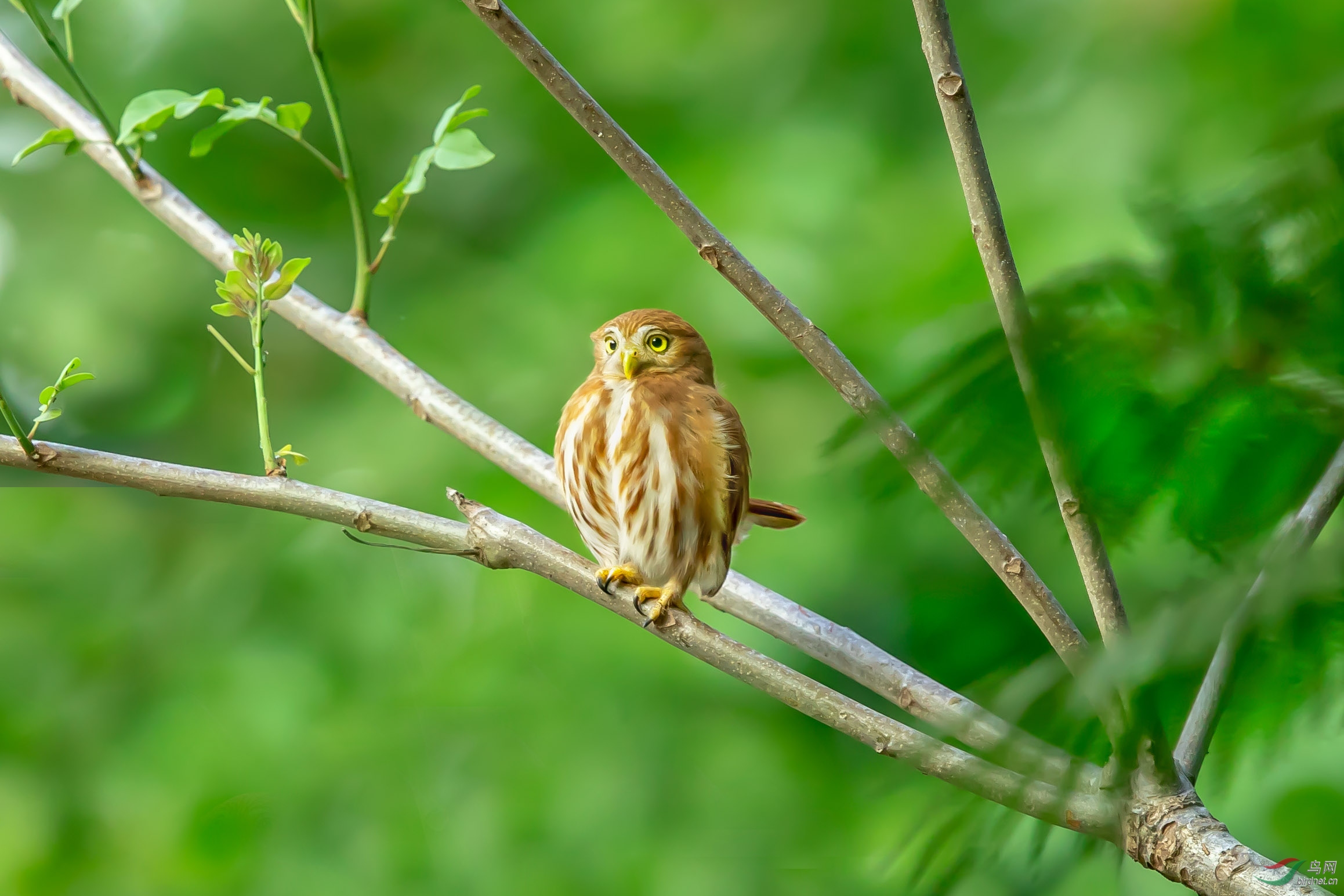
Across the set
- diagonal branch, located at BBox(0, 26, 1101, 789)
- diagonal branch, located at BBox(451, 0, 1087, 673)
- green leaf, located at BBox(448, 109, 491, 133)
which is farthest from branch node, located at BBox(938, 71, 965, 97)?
green leaf, located at BBox(448, 109, 491, 133)

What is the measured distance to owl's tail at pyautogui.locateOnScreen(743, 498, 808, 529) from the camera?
1.15m

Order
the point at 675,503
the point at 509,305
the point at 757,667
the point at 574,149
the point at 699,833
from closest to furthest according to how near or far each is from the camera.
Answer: the point at 757,667 < the point at 675,503 < the point at 699,833 < the point at 509,305 < the point at 574,149

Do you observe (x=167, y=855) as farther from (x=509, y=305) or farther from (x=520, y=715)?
(x=509, y=305)

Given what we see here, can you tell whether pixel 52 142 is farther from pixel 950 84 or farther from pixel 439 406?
pixel 950 84

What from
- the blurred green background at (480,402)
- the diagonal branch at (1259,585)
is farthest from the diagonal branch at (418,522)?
the blurred green background at (480,402)

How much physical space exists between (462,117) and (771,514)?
0.52 meters

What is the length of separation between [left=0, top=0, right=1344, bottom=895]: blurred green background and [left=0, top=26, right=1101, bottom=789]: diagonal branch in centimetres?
53

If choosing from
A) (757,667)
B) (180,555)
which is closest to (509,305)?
(180,555)

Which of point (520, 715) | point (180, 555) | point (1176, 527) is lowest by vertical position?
point (1176, 527)

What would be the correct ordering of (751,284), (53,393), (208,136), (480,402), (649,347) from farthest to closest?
1. (480,402)
2. (649,347)
3. (208,136)
4. (53,393)
5. (751,284)

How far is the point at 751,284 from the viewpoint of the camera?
0.61 m

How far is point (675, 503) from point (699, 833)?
1.06 meters

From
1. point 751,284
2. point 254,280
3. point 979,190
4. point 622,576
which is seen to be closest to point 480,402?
point 622,576

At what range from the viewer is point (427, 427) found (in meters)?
2.08
